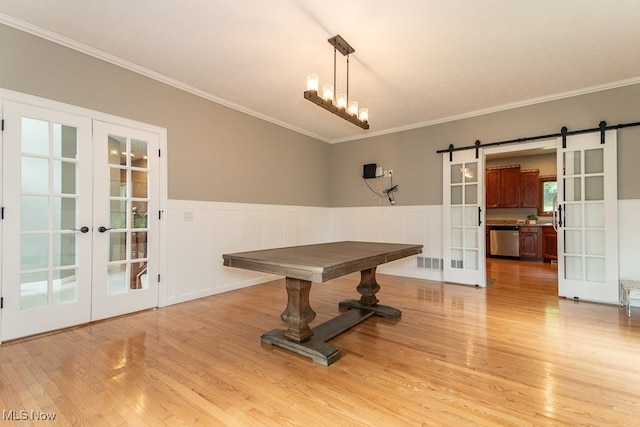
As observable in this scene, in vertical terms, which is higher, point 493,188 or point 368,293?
point 493,188

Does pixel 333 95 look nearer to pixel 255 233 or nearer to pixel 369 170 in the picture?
pixel 255 233

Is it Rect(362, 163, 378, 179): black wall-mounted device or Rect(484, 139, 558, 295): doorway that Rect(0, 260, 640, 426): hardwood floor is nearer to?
Rect(362, 163, 378, 179): black wall-mounted device

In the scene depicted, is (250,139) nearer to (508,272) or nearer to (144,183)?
(144,183)

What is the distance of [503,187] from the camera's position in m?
7.77

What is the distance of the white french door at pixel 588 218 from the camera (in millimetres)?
3686

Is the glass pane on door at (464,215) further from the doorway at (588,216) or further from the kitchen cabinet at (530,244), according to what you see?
the kitchen cabinet at (530,244)

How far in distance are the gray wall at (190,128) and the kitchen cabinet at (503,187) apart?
483 cm

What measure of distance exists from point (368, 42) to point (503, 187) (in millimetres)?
6653

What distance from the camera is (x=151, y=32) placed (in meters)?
2.69

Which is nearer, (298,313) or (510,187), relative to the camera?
(298,313)

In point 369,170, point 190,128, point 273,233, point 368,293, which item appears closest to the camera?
point 368,293

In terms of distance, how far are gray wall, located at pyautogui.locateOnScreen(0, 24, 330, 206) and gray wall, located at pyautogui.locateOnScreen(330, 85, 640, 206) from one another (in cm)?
63

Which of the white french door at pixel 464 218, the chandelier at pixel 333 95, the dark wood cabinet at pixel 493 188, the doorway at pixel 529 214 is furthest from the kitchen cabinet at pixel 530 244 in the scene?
the chandelier at pixel 333 95

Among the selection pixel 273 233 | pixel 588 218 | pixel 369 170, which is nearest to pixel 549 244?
pixel 588 218
